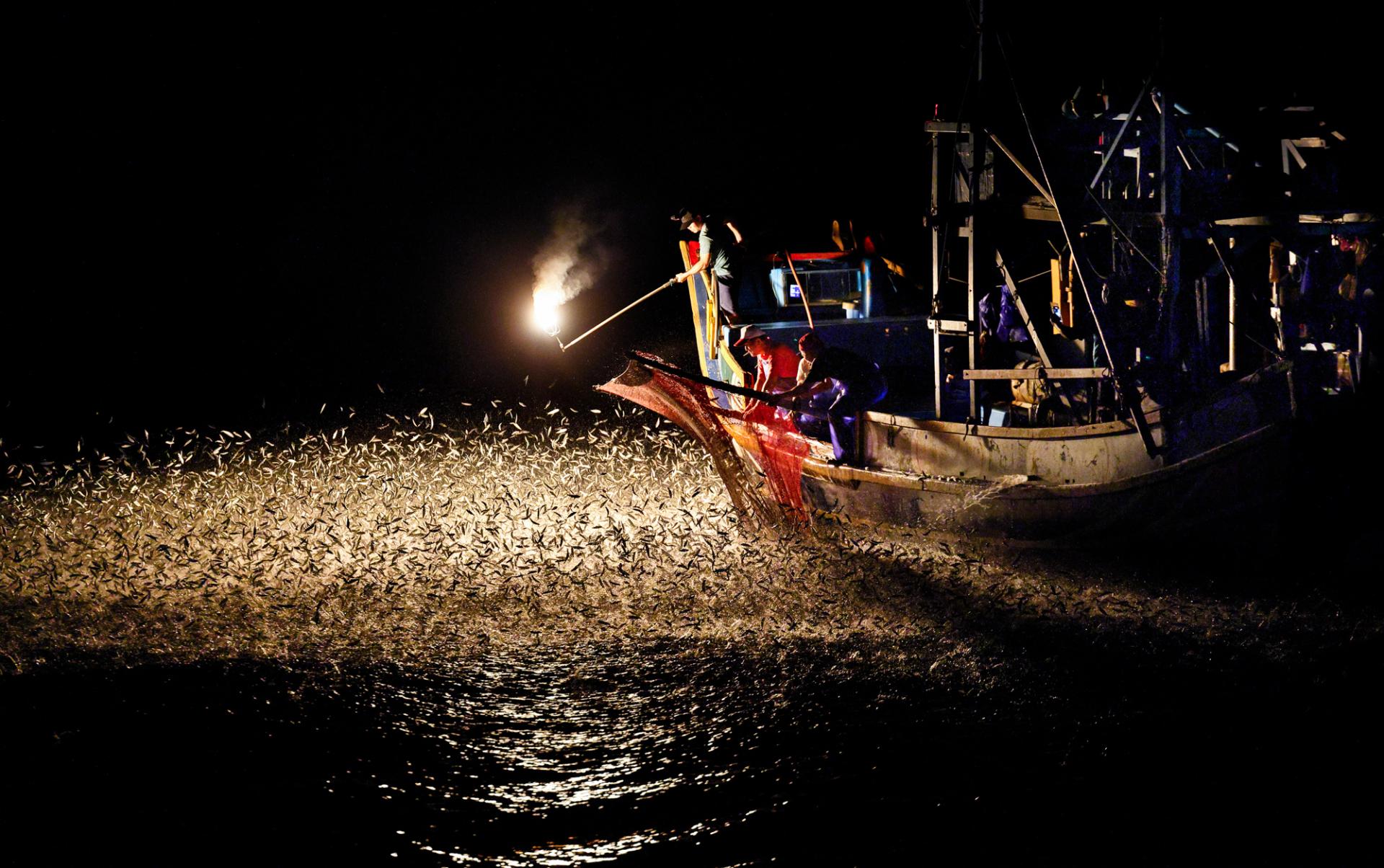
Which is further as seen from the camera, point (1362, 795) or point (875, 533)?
point (875, 533)

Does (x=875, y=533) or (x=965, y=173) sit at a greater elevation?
(x=965, y=173)

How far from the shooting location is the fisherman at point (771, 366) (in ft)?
35.7

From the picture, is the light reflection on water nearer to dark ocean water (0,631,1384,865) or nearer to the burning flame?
dark ocean water (0,631,1384,865)

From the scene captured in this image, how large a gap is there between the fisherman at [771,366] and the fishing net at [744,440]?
18 centimetres

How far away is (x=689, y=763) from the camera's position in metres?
6.36

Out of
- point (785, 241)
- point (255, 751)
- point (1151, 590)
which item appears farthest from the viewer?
point (785, 241)

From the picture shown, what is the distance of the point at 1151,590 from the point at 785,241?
5.77 m

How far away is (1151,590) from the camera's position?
856 cm

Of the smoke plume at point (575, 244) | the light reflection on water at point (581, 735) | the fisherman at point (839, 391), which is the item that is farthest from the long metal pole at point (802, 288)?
the smoke plume at point (575, 244)

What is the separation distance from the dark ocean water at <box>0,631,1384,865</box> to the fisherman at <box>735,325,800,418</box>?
3528 mm

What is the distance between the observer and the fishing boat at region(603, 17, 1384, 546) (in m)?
8.05

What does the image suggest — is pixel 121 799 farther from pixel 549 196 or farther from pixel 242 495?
pixel 549 196

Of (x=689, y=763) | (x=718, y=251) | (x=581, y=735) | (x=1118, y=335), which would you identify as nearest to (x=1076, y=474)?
(x=1118, y=335)

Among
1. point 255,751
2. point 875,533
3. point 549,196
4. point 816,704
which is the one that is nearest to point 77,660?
point 255,751
